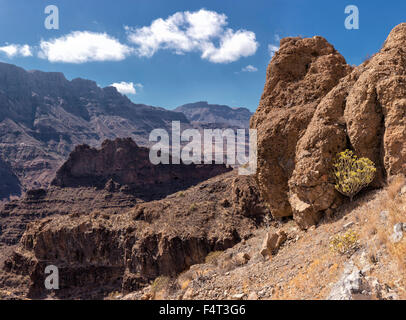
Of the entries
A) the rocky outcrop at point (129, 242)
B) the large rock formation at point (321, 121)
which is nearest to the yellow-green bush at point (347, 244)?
the large rock formation at point (321, 121)

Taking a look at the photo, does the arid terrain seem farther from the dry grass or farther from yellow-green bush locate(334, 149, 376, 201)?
yellow-green bush locate(334, 149, 376, 201)

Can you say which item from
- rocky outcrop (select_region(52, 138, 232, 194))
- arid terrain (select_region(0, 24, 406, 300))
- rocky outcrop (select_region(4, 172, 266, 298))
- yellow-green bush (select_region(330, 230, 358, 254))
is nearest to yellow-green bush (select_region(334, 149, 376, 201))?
arid terrain (select_region(0, 24, 406, 300))

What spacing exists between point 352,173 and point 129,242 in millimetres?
31289

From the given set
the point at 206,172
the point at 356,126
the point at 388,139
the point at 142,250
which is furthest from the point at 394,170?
the point at 206,172

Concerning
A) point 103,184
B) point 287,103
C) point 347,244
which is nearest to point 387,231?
point 347,244

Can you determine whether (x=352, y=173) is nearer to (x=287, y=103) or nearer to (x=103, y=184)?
(x=287, y=103)

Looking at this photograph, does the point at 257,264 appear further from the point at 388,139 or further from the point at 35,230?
the point at 35,230

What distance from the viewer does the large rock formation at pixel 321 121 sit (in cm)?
795

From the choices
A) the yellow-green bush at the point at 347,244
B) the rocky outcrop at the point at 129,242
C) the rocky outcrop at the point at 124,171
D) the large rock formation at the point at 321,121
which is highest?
the rocky outcrop at the point at 124,171

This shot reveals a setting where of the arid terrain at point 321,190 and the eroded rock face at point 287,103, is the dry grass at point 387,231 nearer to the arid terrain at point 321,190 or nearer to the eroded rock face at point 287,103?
the arid terrain at point 321,190

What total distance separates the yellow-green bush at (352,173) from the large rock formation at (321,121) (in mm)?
300

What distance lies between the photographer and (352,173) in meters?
7.50

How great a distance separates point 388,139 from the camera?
760cm

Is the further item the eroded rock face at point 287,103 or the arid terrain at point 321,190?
the eroded rock face at point 287,103
